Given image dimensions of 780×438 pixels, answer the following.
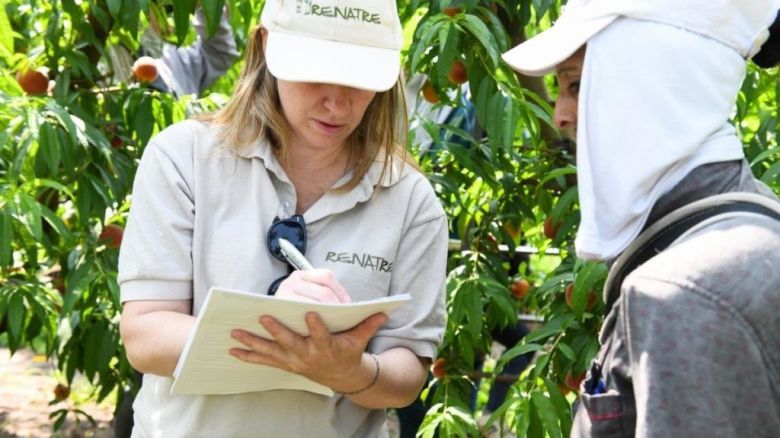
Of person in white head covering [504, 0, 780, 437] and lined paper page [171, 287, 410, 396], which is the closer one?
person in white head covering [504, 0, 780, 437]

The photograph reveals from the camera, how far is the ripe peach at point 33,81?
378cm

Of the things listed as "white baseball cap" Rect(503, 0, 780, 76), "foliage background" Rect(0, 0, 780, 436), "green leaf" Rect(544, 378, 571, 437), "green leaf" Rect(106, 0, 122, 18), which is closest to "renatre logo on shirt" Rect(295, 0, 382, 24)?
"white baseball cap" Rect(503, 0, 780, 76)

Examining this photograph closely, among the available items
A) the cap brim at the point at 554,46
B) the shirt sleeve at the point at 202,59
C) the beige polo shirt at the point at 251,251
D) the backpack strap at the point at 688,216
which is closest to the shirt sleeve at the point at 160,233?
the beige polo shirt at the point at 251,251

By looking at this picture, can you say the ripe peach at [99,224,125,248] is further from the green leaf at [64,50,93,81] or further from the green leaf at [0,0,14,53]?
the green leaf at [0,0,14,53]

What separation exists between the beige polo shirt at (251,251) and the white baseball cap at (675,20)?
2.12 ft

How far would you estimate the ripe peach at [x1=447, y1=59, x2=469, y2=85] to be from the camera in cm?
344

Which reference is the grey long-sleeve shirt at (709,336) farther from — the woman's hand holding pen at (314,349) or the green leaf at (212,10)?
the green leaf at (212,10)

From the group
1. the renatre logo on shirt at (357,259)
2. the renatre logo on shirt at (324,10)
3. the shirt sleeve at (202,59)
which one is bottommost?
the shirt sleeve at (202,59)

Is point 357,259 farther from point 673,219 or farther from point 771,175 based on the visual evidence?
point 771,175

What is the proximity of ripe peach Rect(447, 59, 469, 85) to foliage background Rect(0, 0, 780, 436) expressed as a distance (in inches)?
1.7

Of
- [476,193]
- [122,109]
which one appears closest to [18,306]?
[122,109]

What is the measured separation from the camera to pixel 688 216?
5.46ft

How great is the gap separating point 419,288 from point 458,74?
1.17 metres

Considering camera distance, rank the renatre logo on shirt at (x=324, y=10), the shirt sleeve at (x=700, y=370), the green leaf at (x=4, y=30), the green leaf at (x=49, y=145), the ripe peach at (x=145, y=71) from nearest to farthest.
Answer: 1. the shirt sleeve at (x=700, y=370)
2. the renatre logo on shirt at (x=324, y=10)
3. the green leaf at (x=49, y=145)
4. the green leaf at (x=4, y=30)
5. the ripe peach at (x=145, y=71)
